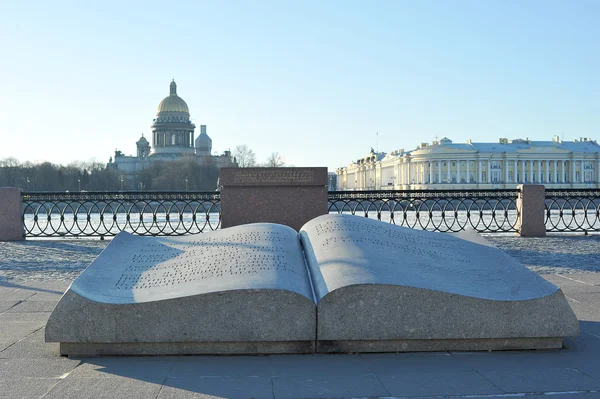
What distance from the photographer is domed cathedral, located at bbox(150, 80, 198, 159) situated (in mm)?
124750

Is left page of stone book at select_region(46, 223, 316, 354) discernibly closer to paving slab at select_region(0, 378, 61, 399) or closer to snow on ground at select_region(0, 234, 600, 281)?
paving slab at select_region(0, 378, 61, 399)

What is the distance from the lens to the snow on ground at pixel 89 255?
30.0ft

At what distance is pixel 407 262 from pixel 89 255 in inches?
304

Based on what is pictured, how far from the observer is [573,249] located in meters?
11.8

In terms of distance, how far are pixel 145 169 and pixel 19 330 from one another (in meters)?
112

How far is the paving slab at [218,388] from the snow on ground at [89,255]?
513cm

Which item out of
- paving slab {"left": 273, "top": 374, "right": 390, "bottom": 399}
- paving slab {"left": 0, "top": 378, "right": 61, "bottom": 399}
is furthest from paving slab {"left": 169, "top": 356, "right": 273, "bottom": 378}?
paving slab {"left": 0, "top": 378, "right": 61, "bottom": 399}

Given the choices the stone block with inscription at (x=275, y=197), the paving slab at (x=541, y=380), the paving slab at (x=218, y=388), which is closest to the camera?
the paving slab at (x=218, y=388)

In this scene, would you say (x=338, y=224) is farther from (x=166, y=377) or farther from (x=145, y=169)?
(x=145, y=169)

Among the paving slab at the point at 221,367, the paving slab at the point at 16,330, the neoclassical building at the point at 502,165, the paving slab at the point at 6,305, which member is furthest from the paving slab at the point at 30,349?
the neoclassical building at the point at 502,165

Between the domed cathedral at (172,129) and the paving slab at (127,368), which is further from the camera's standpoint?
the domed cathedral at (172,129)

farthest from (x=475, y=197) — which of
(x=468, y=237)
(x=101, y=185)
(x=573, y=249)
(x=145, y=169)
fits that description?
(x=145, y=169)

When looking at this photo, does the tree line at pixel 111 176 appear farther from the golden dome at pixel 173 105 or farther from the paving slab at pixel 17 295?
the paving slab at pixel 17 295

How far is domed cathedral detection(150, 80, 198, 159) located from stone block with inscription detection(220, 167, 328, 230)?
114670 millimetres
